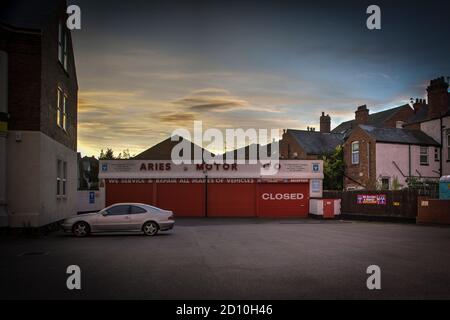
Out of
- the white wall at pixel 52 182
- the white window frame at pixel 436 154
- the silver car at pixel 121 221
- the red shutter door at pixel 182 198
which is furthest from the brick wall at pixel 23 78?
the white window frame at pixel 436 154

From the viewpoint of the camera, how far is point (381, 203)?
1239 inches

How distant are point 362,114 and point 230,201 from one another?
2127 cm

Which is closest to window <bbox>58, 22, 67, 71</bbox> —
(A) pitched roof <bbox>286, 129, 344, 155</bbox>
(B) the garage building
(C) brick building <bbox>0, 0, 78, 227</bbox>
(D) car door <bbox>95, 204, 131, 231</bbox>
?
(C) brick building <bbox>0, 0, 78, 227</bbox>

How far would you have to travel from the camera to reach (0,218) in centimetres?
1903

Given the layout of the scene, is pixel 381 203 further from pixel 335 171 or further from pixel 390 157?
pixel 335 171

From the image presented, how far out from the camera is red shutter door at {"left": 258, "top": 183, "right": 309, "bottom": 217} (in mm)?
38156

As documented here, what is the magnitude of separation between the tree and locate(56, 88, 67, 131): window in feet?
86.6

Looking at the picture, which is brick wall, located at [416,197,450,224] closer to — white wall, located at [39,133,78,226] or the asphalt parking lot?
the asphalt parking lot

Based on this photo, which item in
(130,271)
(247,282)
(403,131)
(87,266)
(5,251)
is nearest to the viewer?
(247,282)

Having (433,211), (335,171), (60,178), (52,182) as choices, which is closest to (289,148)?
(335,171)

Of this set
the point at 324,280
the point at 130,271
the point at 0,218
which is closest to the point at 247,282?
the point at 324,280

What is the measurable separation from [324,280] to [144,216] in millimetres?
11940

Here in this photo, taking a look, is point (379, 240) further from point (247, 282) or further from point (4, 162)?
point (4, 162)
